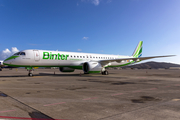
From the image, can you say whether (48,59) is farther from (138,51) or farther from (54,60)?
(138,51)

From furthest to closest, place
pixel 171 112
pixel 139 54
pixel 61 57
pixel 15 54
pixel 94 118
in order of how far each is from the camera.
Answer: pixel 139 54, pixel 61 57, pixel 15 54, pixel 171 112, pixel 94 118

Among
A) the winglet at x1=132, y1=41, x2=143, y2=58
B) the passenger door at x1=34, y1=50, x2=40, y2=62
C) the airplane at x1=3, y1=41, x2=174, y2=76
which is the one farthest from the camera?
the winglet at x1=132, y1=41, x2=143, y2=58

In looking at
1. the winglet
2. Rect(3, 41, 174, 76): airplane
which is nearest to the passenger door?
Rect(3, 41, 174, 76): airplane

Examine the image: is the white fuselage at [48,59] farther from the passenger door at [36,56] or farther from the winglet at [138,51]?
the winglet at [138,51]

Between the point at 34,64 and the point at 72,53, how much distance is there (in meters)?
6.35

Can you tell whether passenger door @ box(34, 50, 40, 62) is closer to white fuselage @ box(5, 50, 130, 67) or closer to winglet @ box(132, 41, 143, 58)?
white fuselage @ box(5, 50, 130, 67)

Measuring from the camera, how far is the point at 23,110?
172 inches

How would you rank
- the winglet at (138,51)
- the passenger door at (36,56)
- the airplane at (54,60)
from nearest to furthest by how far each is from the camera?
the airplane at (54,60) < the passenger door at (36,56) < the winglet at (138,51)

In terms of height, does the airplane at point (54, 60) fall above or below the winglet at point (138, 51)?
below

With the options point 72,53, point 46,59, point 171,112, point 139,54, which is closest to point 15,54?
point 46,59

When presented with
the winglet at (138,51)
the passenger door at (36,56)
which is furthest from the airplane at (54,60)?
the winglet at (138,51)

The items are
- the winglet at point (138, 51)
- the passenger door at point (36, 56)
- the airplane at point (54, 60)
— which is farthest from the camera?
the winglet at point (138, 51)

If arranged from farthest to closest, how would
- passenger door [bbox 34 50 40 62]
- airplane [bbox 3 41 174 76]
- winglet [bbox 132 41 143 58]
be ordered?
winglet [bbox 132 41 143 58]
passenger door [bbox 34 50 40 62]
airplane [bbox 3 41 174 76]

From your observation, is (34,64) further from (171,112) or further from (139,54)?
(139,54)
